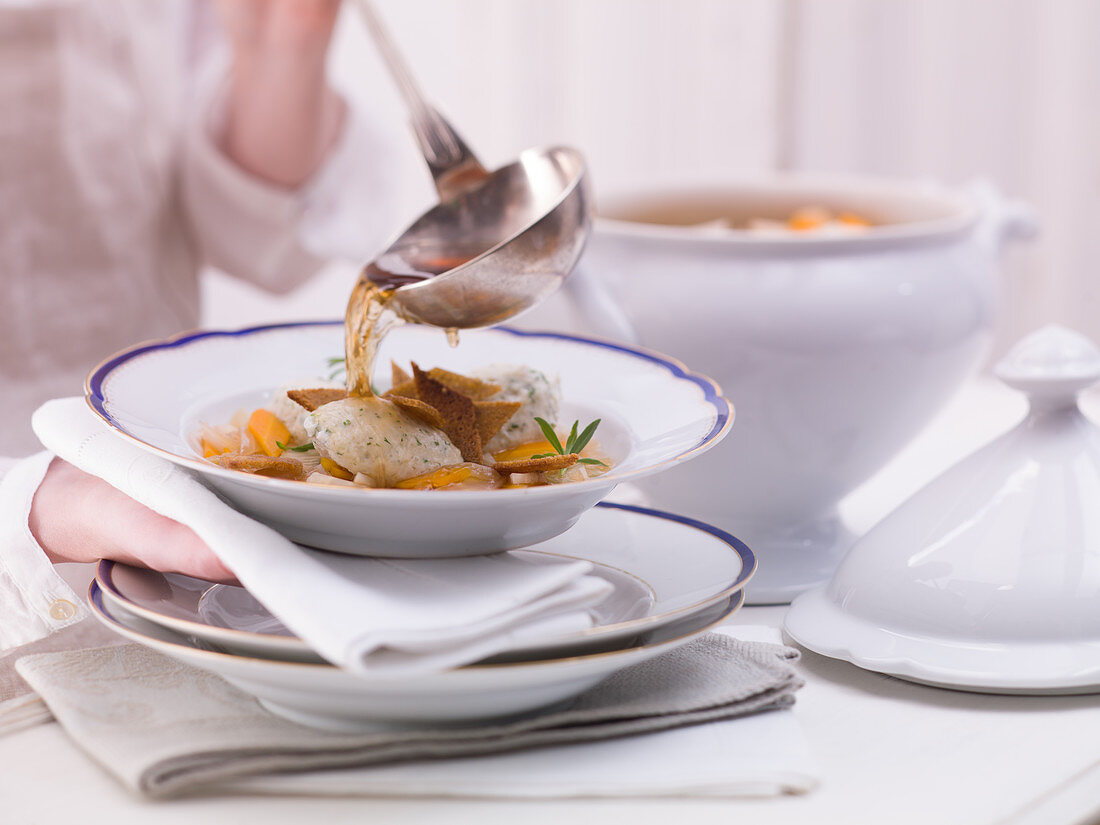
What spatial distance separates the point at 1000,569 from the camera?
0.53m

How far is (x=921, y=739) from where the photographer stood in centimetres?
48

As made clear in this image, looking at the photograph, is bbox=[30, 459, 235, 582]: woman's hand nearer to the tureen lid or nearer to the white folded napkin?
the white folded napkin

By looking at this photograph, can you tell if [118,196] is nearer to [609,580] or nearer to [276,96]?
[276,96]

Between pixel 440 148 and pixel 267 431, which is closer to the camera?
pixel 267 431

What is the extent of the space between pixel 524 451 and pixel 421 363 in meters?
0.15

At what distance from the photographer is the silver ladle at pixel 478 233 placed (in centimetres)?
54

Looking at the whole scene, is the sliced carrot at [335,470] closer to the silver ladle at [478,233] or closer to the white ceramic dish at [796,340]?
the silver ladle at [478,233]

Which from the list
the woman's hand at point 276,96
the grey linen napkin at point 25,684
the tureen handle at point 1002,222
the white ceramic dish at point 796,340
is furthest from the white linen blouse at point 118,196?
A: the tureen handle at point 1002,222

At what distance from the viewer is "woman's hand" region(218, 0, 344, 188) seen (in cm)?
120

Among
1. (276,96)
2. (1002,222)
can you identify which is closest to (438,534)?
(1002,222)

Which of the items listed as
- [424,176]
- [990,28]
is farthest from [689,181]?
[424,176]

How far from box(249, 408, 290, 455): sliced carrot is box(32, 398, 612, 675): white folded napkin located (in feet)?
0.13

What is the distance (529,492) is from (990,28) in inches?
67.0

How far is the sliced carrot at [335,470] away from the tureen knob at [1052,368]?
0.31m
